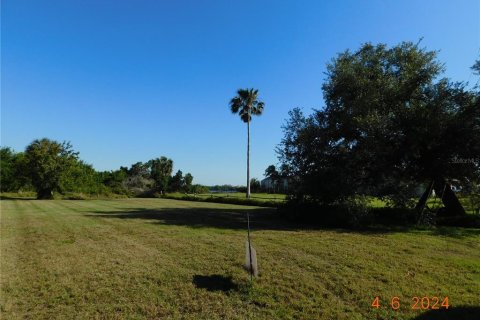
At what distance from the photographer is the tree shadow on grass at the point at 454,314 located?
5.20 metres

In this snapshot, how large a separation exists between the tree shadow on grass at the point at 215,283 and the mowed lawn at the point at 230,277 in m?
0.02

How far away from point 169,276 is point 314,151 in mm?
10983

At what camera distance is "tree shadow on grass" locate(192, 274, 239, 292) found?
256 inches

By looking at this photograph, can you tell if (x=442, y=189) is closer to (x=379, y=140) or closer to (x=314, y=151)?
(x=379, y=140)

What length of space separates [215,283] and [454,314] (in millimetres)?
4037

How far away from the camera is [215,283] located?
6.76 meters

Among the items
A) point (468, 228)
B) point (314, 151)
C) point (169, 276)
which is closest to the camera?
point (169, 276)

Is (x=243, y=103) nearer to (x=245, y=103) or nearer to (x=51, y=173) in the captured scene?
(x=245, y=103)

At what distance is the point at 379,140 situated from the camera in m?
15.0

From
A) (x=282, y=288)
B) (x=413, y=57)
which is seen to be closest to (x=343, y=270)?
(x=282, y=288)

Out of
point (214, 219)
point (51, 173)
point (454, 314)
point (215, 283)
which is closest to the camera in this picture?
point (454, 314)

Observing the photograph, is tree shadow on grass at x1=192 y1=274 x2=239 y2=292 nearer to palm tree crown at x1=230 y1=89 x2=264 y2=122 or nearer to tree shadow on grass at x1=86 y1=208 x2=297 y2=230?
tree shadow on grass at x1=86 y1=208 x2=297 y2=230

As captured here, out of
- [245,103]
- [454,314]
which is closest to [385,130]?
[454,314]

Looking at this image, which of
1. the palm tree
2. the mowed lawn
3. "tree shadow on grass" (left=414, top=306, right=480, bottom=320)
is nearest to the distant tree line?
the palm tree
